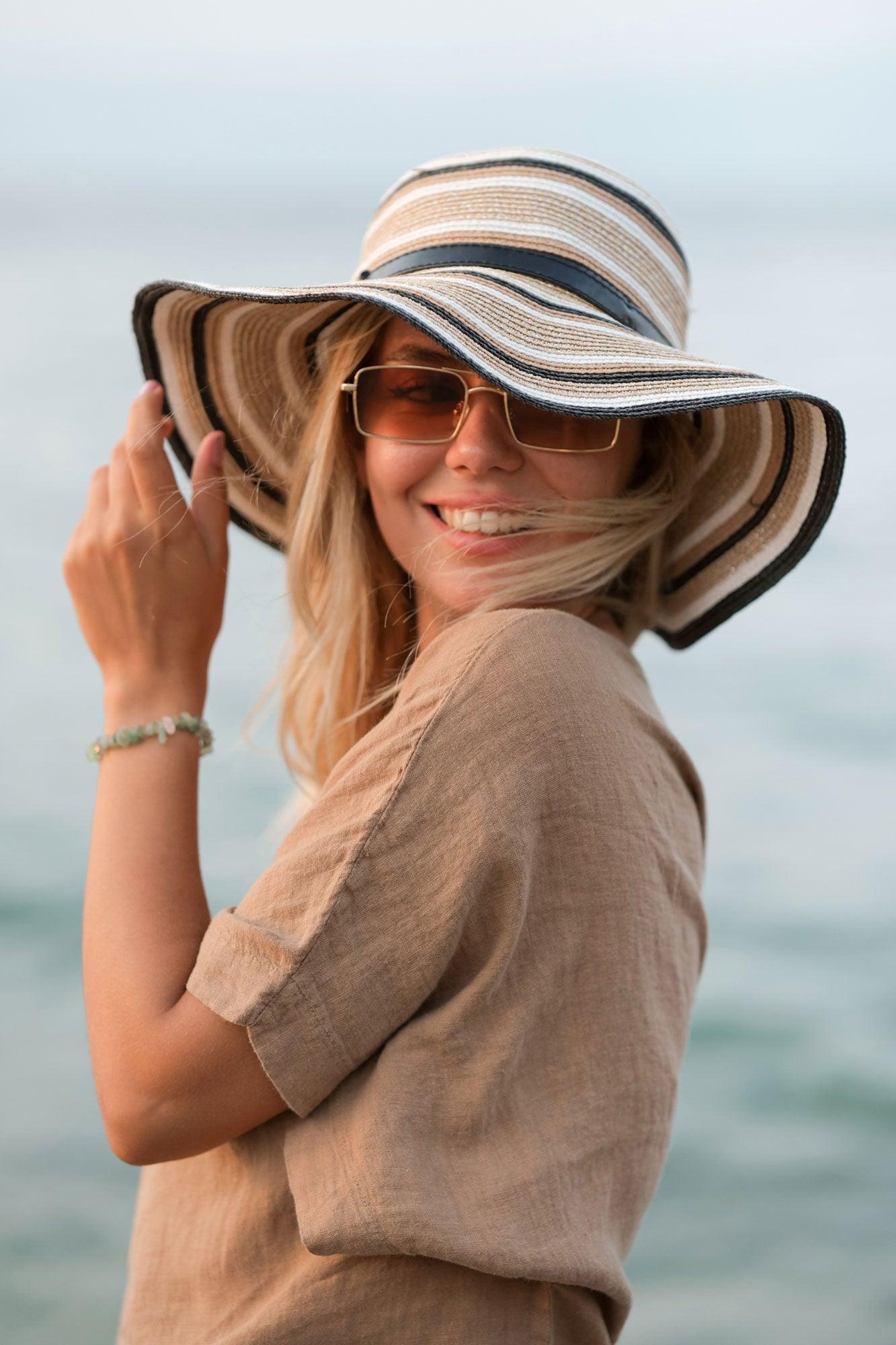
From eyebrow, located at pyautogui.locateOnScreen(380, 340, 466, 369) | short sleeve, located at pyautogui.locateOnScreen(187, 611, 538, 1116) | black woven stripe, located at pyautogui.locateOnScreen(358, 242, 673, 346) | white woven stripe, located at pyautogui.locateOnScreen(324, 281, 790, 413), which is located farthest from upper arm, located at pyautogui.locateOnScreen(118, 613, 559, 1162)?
black woven stripe, located at pyautogui.locateOnScreen(358, 242, 673, 346)

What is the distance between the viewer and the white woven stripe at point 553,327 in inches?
51.2

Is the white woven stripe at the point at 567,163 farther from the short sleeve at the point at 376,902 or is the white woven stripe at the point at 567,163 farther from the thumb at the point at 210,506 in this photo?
the short sleeve at the point at 376,902

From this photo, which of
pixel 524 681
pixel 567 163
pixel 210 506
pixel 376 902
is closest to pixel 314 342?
pixel 210 506

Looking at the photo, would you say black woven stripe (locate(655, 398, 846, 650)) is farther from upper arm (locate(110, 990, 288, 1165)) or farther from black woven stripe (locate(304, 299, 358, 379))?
upper arm (locate(110, 990, 288, 1165))

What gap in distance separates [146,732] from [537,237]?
65 centimetres

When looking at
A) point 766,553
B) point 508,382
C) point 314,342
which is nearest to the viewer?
point 508,382

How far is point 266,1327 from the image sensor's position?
115 centimetres

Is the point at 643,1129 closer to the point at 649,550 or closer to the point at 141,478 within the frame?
the point at 649,550

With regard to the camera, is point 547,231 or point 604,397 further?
point 547,231

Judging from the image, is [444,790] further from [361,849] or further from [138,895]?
[138,895]

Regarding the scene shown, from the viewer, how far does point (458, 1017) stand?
44.4 inches

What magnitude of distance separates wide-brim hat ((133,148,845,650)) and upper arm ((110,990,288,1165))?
60cm

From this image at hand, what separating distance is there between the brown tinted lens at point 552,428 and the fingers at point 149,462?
1.33 ft

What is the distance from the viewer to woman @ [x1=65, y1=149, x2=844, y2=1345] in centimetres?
111
